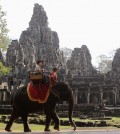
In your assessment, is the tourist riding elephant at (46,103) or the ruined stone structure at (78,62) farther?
the ruined stone structure at (78,62)

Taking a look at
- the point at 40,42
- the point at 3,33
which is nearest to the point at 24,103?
the point at 3,33

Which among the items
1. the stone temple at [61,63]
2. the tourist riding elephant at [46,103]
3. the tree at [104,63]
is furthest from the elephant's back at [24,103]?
the tree at [104,63]

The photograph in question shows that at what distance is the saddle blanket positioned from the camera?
11.9 meters

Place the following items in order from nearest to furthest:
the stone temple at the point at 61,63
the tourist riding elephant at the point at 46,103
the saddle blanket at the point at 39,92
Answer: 1. the saddle blanket at the point at 39,92
2. the tourist riding elephant at the point at 46,103
3. the stone temple at the point at 61,63

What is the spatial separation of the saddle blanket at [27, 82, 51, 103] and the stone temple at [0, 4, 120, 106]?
35.2 meters

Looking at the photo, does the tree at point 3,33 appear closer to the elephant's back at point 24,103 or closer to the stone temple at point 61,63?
the stone temple at point 61,63


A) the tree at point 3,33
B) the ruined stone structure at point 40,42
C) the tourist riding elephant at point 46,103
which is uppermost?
the ruined stone structure at point 40,42

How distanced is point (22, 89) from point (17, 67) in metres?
45.5

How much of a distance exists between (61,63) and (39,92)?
6299 centimetres

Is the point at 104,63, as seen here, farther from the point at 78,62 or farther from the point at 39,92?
the point at 39,92

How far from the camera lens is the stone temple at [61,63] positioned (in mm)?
53938

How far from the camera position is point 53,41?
7931cm

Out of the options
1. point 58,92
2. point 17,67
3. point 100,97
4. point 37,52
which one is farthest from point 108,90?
point 58,92

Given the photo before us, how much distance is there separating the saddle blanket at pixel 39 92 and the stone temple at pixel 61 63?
35.2 m
